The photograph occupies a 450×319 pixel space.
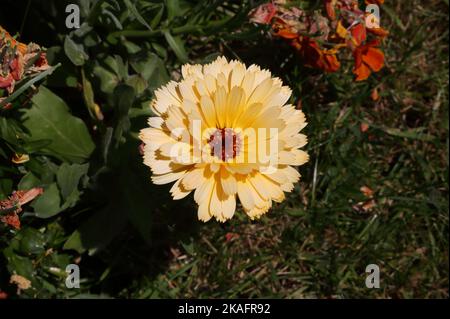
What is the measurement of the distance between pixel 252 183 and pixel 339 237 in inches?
46.0

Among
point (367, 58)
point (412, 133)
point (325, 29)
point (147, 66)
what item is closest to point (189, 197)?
point (147, 66)

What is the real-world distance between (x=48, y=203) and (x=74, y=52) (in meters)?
0.53

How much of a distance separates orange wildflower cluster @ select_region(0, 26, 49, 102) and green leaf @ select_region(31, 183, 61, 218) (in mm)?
452

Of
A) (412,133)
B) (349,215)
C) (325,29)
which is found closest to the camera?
(325,29)

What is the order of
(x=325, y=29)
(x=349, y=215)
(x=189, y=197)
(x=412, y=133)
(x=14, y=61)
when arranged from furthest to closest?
(x=412, y=133)
(x=349, y=215)
(x=325, y=29)
(x=189, y=197)
(x=14, y=61)

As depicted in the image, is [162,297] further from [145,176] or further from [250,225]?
[145,176]

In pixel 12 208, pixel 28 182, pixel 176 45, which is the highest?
pixel 176 45

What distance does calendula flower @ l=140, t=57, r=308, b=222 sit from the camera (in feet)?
5.24

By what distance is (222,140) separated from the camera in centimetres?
169

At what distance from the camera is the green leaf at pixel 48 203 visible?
2.04 meters

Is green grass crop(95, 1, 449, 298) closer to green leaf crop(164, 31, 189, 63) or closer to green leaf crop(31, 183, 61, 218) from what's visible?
green leaf crop(164, 31, 189, 63)

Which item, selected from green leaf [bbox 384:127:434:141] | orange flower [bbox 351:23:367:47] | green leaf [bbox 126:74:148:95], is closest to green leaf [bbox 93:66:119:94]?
green leaf [bbox 126:74:148:95]

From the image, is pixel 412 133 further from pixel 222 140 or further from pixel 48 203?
pixel 48 203
